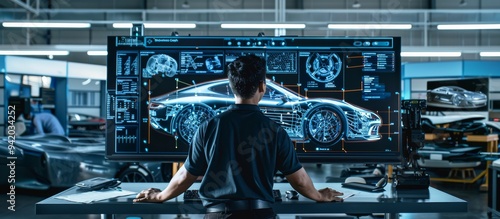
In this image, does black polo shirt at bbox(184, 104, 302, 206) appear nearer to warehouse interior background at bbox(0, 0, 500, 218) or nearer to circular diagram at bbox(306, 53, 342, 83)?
circular diagram at bbox(306, 53, 342, 83)

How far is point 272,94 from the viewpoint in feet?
7.57

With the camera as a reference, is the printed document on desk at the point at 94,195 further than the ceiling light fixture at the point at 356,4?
No

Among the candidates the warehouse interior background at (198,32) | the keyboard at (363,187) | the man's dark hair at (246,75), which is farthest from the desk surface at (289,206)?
the warehouse interior background at (198,32)

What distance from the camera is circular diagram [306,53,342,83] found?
231 cm

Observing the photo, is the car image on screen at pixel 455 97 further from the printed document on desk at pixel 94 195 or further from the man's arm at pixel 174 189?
the printed document on desk at pixel 94 195

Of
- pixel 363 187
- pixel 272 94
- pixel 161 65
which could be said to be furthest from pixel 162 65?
pixel 363 187

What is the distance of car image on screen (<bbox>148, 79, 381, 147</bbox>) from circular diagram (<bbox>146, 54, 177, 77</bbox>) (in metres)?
0.11

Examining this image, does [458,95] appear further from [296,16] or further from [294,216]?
[296,16]

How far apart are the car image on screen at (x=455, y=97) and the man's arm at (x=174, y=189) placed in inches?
80.2

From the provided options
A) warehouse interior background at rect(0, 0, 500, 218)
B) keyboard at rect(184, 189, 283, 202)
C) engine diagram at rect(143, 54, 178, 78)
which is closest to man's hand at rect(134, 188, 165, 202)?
keyboard at rect(184, 189, 283, 202)

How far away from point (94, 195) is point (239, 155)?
83 centimetres

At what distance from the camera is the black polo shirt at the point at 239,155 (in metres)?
1.60

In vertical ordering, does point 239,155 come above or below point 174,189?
above

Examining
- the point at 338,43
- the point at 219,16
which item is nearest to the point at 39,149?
the point at 338,43
